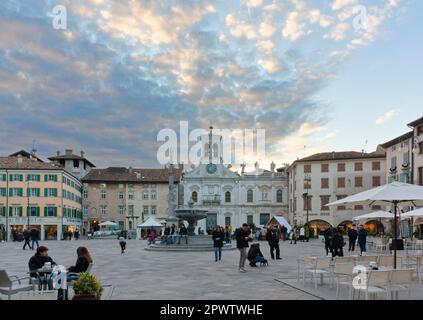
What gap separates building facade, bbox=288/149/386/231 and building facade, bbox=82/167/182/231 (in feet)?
71.0

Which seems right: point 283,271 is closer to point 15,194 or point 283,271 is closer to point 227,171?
point 15,194

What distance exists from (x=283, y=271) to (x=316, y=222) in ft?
159

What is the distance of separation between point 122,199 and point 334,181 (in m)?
31.6

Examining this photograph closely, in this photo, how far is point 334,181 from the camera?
64.0m

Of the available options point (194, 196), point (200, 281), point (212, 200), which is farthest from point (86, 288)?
point (194, 196)

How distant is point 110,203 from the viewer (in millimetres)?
76812

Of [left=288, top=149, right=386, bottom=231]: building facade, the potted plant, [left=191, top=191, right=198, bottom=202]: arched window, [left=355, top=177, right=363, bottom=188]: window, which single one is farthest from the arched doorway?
the potted plant

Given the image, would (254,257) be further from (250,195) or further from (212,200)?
(250,195)

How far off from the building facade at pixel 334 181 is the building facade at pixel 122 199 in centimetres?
2164

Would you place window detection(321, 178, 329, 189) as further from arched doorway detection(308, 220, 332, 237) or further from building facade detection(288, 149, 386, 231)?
arched doorway detection(308, 220, 332, 237)

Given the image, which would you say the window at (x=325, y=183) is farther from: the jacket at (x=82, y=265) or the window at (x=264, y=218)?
the jacket at (x=82, y=265)

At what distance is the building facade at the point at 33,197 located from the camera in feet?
204

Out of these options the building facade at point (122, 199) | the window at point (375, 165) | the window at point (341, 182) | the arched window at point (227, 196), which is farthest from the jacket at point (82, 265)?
the building facade at point (122, 199)

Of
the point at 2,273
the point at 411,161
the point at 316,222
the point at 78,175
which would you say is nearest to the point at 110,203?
the point at 78,175
